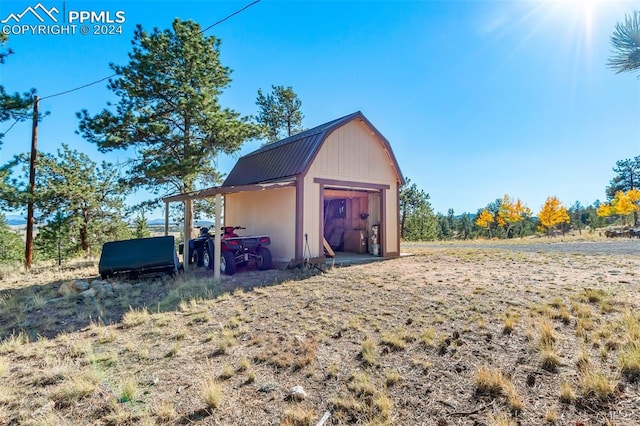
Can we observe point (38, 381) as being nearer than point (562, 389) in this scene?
No

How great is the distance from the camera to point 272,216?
10695 mm

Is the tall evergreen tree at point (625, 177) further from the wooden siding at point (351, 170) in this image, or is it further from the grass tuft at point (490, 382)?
the grass tuft at point (490, 382)

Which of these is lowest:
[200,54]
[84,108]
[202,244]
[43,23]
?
[202,244]

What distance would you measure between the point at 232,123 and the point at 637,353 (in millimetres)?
14159

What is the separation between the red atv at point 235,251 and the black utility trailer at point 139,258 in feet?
4.14

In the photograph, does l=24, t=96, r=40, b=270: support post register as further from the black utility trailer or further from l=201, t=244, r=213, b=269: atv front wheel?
l=201, t=244, r=213, b=269: atv front wheel

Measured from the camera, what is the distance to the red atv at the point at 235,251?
8.96 meters

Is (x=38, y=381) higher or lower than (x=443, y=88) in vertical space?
lower

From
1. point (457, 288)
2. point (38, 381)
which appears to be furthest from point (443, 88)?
point (38, 381)

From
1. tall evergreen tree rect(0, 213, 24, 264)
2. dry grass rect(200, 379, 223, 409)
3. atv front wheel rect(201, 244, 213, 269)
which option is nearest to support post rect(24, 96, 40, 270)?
atv front wheel rect(201, 244, 213, 269)

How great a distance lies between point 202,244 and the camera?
1056 cm

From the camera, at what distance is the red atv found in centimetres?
896

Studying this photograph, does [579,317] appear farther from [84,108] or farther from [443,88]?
[84,108]

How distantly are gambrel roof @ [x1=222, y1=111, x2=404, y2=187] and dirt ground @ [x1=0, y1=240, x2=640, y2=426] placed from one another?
15.6 ft
